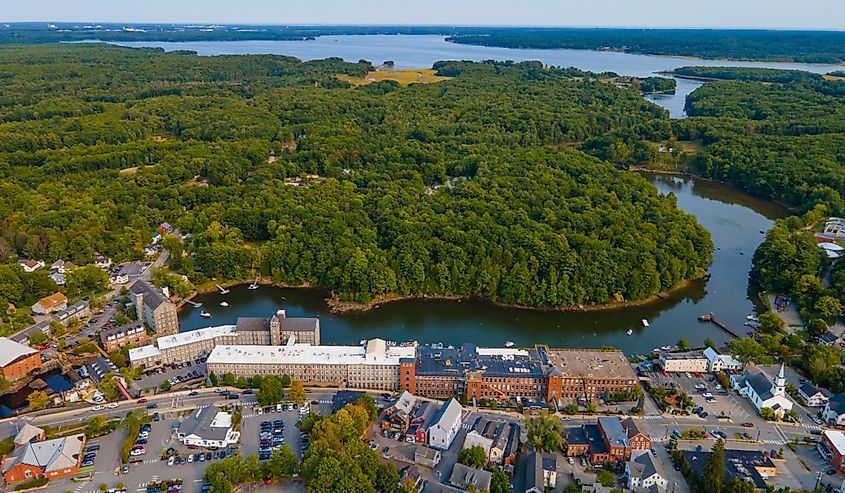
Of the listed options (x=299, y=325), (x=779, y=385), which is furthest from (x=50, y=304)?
(x=779, y=385)

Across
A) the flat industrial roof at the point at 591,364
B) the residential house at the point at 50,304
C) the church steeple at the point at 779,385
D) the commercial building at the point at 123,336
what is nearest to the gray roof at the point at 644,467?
the flat industrial roof at the point at 591,364

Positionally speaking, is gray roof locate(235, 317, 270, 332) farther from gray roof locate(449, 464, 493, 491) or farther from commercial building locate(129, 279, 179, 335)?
gray roof locate(449, 464, 493, 491)

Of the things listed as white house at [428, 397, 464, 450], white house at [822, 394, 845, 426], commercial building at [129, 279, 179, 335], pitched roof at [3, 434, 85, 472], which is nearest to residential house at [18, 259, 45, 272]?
commercial building at [129, 279, 179, 335]

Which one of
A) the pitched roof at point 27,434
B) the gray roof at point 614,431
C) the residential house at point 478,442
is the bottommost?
the pitched roof at point 27,434

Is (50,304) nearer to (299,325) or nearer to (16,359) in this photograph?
(16,359)

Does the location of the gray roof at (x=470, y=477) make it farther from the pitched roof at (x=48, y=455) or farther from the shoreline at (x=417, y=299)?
the shoreline at (x=417, y=299)

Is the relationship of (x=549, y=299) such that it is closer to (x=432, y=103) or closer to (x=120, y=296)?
(x=120, y=296)

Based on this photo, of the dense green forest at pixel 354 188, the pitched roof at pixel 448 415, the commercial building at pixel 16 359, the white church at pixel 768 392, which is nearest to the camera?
the pitched roof at pixel 448 415
